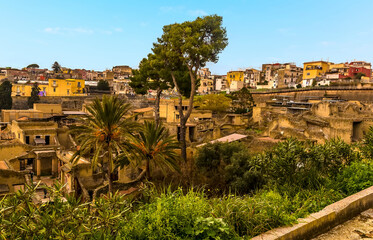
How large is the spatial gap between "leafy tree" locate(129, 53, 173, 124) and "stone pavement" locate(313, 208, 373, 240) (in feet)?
56.2

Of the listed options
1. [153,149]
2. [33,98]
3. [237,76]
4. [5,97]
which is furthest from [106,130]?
[237,76]

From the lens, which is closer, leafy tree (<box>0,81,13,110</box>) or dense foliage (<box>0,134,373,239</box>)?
dense foliage (<box>0,134,373,239</box>)

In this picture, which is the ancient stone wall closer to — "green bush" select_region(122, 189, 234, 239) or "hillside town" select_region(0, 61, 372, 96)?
"hillside town" select_region(0, 61, 372, 96)

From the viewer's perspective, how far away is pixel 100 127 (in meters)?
12.8

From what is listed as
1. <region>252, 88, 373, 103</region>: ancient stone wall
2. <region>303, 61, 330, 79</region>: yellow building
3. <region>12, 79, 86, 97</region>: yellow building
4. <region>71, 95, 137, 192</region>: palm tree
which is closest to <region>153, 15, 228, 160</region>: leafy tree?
<region>71, 95, 137, 192</region>: palm tree

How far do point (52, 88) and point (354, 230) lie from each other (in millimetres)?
63398

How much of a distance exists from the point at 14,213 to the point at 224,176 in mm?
12559

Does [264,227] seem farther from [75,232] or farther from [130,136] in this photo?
[130,136]

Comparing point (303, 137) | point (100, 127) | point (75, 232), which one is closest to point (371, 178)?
point (75, 232)

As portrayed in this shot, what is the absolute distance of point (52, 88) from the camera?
60156 millimetres

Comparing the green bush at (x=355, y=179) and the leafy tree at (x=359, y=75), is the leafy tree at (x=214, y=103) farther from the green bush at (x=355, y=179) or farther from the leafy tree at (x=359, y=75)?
the green bush at (x=355, y=179)

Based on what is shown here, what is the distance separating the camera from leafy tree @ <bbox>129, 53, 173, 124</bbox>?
68.9 feet

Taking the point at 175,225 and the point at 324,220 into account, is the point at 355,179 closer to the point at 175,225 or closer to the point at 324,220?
the point at 324,220

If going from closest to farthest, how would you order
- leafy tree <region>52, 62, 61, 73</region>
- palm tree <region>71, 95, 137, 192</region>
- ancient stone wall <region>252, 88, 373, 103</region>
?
palm tree <region>71, 95, 137, 192</region> → ancient stone wall <region>252, 88, 373, 103</region> → leafy tree <region>52, 62, 61, 73</region>
